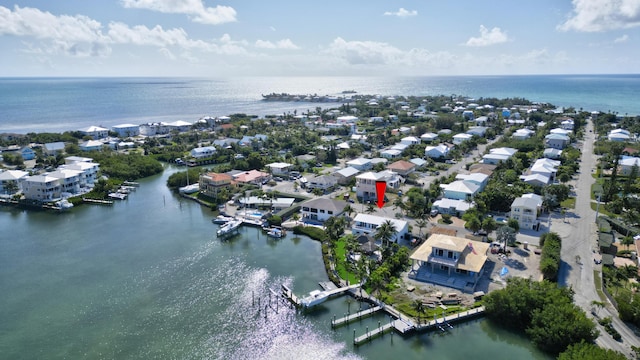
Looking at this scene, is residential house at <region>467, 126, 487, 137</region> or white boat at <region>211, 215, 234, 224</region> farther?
residential house at <region>467, 126, 487, 137</region>

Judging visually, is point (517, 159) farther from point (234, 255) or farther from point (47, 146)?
point (47, 146)

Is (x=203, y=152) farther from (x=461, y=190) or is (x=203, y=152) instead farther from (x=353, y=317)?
(x=353, y=317)

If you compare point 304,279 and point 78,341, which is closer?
→ point 78,341

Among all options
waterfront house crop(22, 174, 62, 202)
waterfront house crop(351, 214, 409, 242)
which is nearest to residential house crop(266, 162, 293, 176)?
waterfront house crop(351, 214, 409, 242)

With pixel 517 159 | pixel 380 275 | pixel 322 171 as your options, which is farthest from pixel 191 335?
pixel 517 159

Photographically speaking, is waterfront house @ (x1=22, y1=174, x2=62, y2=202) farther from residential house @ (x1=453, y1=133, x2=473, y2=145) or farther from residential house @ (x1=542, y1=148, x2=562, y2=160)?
residential house @ (x1=542, y1=148, x2=562, y2=160)

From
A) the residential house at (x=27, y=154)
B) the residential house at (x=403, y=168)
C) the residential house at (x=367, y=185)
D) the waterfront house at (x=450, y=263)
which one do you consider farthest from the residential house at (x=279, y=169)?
the residential house at (x=27, y=154)
